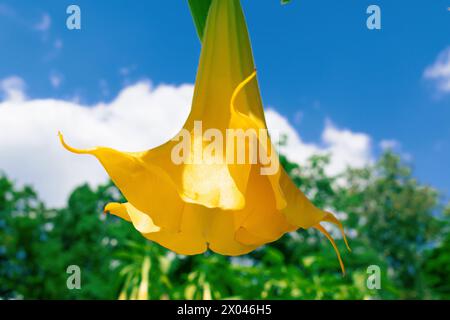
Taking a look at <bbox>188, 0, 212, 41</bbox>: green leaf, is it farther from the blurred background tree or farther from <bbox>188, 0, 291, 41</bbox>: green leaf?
the blurred background tree

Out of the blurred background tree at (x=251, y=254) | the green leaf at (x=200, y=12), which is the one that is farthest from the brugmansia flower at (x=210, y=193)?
the blurred background tree at (x=251, y=254)

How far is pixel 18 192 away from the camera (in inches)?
263

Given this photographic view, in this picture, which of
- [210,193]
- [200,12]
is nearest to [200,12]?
[200,12]

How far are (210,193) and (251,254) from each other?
10.4 feet

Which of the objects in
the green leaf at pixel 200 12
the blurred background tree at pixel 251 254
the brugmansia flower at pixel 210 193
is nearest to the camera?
the brugmansia flower at pixel 210 193

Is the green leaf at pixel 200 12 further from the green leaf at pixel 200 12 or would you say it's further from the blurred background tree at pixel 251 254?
the blurred background tree at pixel 251 254

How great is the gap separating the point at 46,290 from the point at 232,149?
19.9 feet

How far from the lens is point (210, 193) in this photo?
1.05 feet

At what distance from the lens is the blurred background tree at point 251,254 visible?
1564mm

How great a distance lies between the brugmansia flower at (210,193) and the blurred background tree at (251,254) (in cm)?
92

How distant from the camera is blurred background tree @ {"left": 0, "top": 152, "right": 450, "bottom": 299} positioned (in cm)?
156

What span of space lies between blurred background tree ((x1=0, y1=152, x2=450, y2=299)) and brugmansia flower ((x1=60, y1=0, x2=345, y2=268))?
0.92 m
